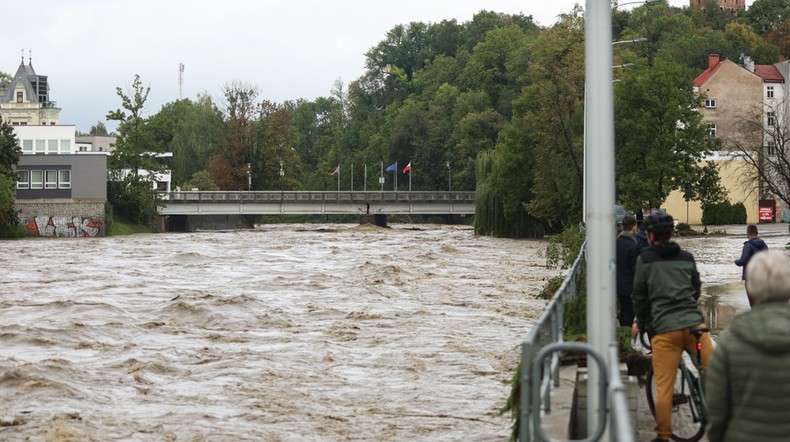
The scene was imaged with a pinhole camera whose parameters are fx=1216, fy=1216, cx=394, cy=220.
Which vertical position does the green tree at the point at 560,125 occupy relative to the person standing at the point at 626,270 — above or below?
above

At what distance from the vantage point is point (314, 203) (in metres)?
109

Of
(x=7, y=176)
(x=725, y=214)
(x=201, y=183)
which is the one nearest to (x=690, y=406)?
(x=7, y=176)

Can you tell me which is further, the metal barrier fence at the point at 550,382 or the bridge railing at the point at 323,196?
the bridge railing at the point at 323,196

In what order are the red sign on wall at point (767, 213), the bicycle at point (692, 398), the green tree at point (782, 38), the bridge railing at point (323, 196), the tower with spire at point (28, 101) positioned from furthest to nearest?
the tower with spire at point (28, 101) → the green tree at point (782, 38) → the bridge railing at point (323, 196) → the red sign on wall at point (767, 213) → the bicycle at point (692, 398)

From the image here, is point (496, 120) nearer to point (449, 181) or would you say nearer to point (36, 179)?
point (449, 181)

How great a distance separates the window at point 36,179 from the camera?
9712 centimetres

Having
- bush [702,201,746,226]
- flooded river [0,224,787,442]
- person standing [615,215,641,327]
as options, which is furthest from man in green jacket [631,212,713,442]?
bush [702,201,746,226]

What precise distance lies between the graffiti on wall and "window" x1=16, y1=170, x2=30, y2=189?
6.08 m

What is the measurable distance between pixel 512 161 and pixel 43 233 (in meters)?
36.2

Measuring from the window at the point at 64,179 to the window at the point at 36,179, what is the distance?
1.39 meters

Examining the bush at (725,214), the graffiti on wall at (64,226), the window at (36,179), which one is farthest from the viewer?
the window at (36,179)

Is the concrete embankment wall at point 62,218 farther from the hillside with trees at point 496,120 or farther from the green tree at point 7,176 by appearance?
the hillside with trees at point 496,120

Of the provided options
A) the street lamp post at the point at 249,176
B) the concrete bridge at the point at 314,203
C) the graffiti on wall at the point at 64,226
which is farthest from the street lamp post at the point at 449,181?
the graffiti on wall at the point at 64,226

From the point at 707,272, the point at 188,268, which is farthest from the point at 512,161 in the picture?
the point at 707,272
